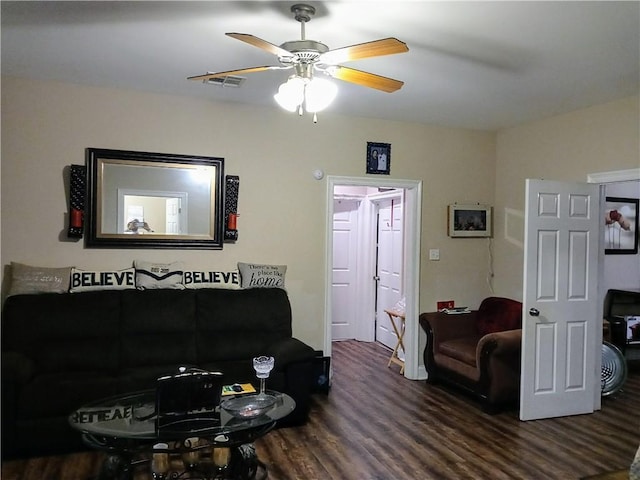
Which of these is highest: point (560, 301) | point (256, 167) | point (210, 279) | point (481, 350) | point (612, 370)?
point (256, 167)

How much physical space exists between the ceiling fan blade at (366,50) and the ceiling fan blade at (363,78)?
12cm

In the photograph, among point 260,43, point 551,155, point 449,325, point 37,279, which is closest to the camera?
point 260,43

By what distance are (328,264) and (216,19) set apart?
269 centimetres

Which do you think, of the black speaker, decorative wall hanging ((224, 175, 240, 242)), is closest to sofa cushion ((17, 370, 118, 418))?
decorative wall hanging ((224, 175, 240, 242))

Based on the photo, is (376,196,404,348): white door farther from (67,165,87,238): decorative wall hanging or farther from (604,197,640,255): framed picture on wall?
(67,165,87,238): decorative wall hanging

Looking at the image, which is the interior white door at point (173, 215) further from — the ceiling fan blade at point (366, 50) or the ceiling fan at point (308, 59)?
the ceiling fan blade at point (366, 50)

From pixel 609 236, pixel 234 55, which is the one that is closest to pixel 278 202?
pixel 234 55

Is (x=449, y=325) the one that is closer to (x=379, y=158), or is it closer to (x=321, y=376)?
(x=321, y=376)

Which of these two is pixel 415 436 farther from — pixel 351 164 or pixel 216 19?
pixel 216 19

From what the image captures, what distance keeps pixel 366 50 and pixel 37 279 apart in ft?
→ 10.2

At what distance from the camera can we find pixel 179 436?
2479 mm

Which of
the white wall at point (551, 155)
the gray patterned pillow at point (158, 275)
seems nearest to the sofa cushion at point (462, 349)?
the white wall at point (551, 155)

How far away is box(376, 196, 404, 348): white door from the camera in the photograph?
6.36 metres

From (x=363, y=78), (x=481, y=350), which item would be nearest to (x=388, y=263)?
(x=481, y=350)
